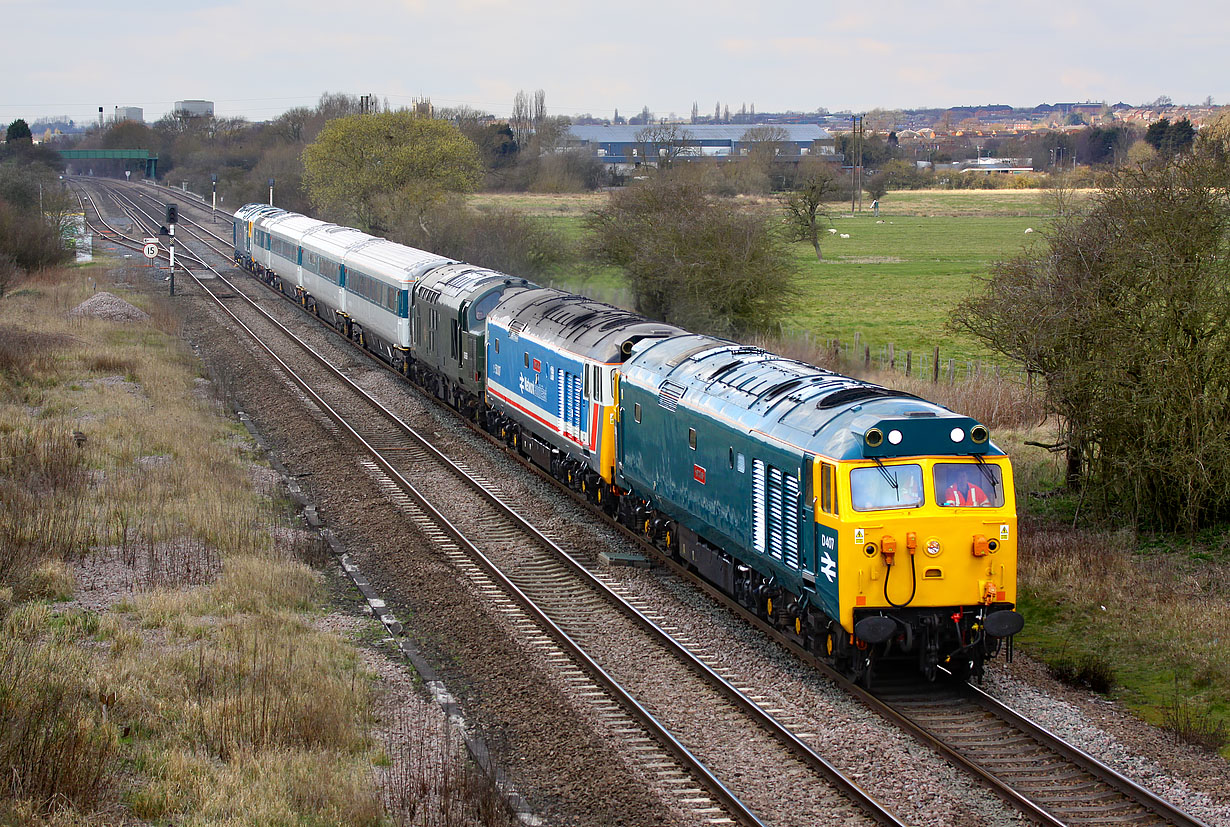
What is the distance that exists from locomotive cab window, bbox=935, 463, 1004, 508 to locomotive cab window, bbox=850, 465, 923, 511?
0.84 feet

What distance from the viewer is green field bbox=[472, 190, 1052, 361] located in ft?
143

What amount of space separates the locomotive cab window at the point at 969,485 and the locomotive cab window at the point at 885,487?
10.0 inches

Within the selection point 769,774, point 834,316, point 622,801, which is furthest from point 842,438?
point 834,316

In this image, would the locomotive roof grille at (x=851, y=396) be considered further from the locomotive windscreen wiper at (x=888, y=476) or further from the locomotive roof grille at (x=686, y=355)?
the locomotive roof grille at (x=686, y=355)

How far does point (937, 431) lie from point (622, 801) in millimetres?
5112

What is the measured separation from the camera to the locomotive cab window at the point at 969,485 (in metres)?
12.8

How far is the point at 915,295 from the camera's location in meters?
54.9

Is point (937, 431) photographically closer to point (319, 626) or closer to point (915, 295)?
point (319, 626)

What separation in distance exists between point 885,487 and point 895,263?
5832 centimetres

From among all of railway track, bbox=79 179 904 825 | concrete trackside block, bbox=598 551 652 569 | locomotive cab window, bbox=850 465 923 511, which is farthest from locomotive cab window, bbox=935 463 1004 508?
concrete trackside block, bbox=598 551 652 569

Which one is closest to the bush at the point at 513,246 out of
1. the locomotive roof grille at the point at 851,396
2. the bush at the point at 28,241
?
the bush at the point at 28,241

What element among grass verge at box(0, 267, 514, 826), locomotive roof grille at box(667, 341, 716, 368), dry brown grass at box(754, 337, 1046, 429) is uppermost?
locomotive roof grille at box(667, 341, 716, 368)

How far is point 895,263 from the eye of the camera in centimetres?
6869

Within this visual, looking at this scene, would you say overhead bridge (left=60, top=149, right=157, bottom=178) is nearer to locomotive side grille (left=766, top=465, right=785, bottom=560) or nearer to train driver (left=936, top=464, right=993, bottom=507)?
locomotive side grille (left=766, top=465, right=785, bottom=560)
